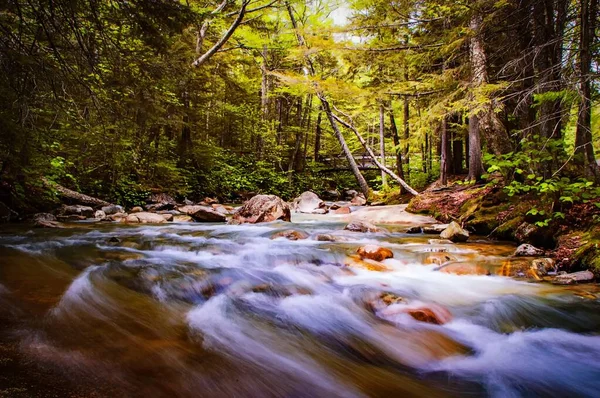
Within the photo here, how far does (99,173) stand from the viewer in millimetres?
10984

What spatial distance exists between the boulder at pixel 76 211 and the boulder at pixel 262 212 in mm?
3988

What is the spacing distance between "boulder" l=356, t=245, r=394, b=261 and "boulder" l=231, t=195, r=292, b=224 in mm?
4504

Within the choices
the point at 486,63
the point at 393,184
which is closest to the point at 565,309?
the point at 486,63

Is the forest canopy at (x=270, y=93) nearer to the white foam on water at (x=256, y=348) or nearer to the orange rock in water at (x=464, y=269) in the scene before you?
the orange rock in water at (x=464, y=269)

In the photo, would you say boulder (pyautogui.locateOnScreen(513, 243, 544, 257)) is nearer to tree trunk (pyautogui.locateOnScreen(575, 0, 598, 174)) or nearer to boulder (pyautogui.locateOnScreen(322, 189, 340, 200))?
tree trunk (pyautogui.locateOnScreen(575, 0, 598, 174))

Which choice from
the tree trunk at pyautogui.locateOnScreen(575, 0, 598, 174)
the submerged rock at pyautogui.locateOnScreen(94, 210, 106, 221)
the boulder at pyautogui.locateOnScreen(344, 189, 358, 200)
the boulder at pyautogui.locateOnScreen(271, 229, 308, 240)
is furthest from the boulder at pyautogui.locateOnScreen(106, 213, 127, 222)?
the boulder at pyautogui.locateOnScreen(344, 189, 358, 200)

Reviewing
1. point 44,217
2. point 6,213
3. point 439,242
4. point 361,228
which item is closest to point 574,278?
point 439,242

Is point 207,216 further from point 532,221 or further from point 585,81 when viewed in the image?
point 585,81

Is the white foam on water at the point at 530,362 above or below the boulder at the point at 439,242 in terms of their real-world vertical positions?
below

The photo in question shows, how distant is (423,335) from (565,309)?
1708 mm

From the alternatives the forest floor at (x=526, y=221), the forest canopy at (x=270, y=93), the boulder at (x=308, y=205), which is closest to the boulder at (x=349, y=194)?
the forest canopy at (x=270, y=93)

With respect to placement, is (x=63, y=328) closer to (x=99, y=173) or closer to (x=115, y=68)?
(x=115, y=68)

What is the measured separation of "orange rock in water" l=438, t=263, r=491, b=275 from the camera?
14.7ft

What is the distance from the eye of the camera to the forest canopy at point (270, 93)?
4.09m
